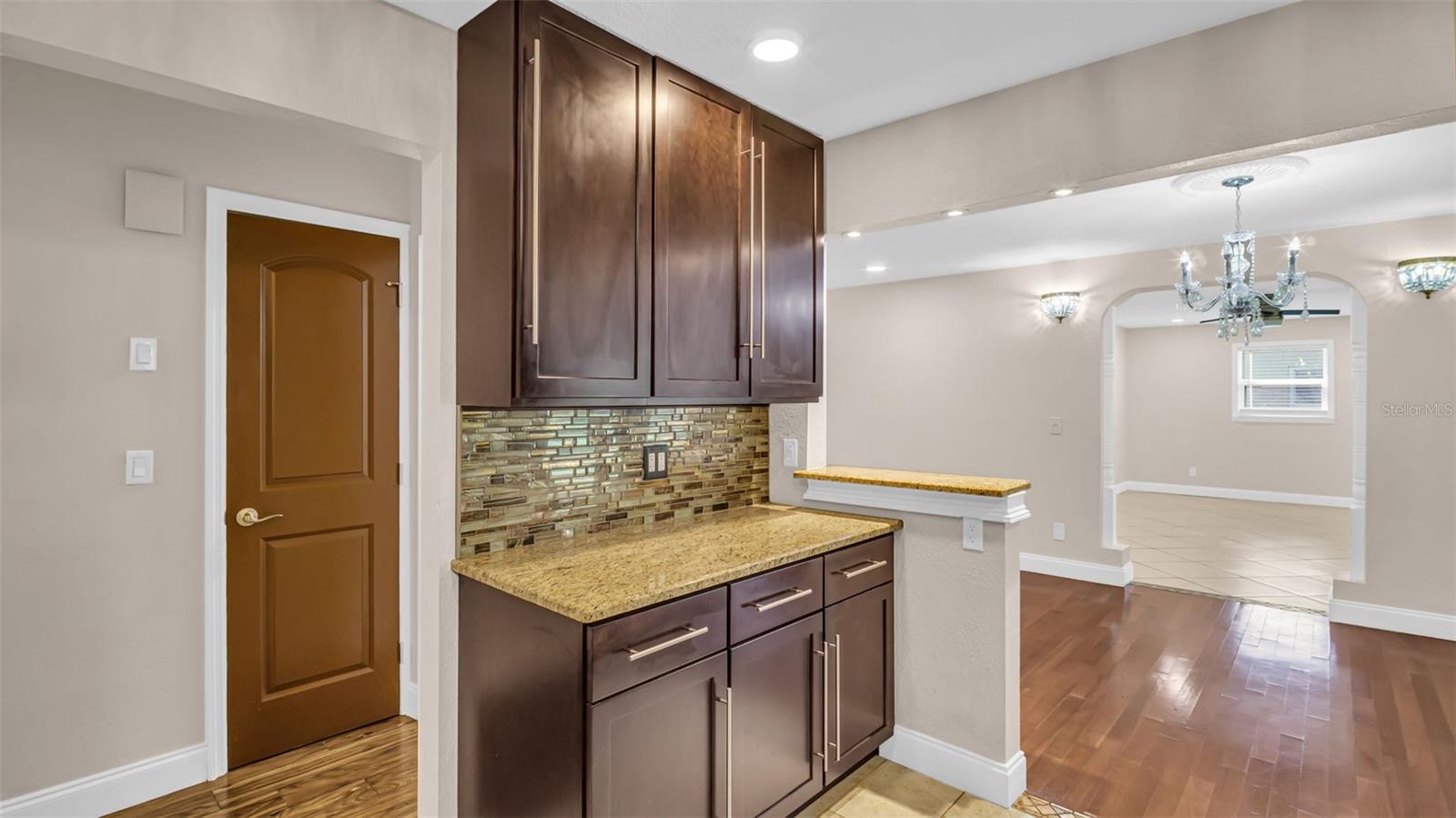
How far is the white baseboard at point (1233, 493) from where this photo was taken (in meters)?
8.04

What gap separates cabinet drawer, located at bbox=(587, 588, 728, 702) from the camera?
5.00 feet

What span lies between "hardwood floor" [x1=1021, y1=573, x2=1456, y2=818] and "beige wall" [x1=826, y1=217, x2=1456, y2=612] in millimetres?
666

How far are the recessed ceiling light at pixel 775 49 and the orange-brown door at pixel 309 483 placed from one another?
1754 mm

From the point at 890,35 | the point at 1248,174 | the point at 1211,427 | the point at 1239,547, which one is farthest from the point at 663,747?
the point at 1211,427

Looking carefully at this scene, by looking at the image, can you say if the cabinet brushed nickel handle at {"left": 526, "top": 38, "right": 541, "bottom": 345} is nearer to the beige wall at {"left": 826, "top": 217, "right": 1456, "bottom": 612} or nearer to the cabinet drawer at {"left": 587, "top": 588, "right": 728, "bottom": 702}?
the cabinet drawer at {"left": 587, "top": 588, "right": 728, "bottom": 702}

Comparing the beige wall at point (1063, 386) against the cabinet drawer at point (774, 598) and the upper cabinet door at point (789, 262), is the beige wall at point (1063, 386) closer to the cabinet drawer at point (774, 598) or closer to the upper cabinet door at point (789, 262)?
the upper cabinet door at point (789, 262)

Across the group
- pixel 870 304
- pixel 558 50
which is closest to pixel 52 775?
pixel 558 50

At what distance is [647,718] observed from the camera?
5.36ft

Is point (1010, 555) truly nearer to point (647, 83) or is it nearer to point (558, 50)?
point (647, 83)

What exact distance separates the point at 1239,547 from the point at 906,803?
5556 millimetres

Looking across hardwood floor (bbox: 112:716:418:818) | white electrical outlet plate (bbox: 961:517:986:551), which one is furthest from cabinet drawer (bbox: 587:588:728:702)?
hardwood floor (bbox: 112:716:418:818)

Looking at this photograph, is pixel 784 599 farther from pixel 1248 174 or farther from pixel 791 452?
pixel 1248 174

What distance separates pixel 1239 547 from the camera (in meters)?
6.10

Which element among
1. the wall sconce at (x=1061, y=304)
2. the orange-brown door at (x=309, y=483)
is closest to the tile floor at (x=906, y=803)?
the orange-brown door at (x=309, y=483)
